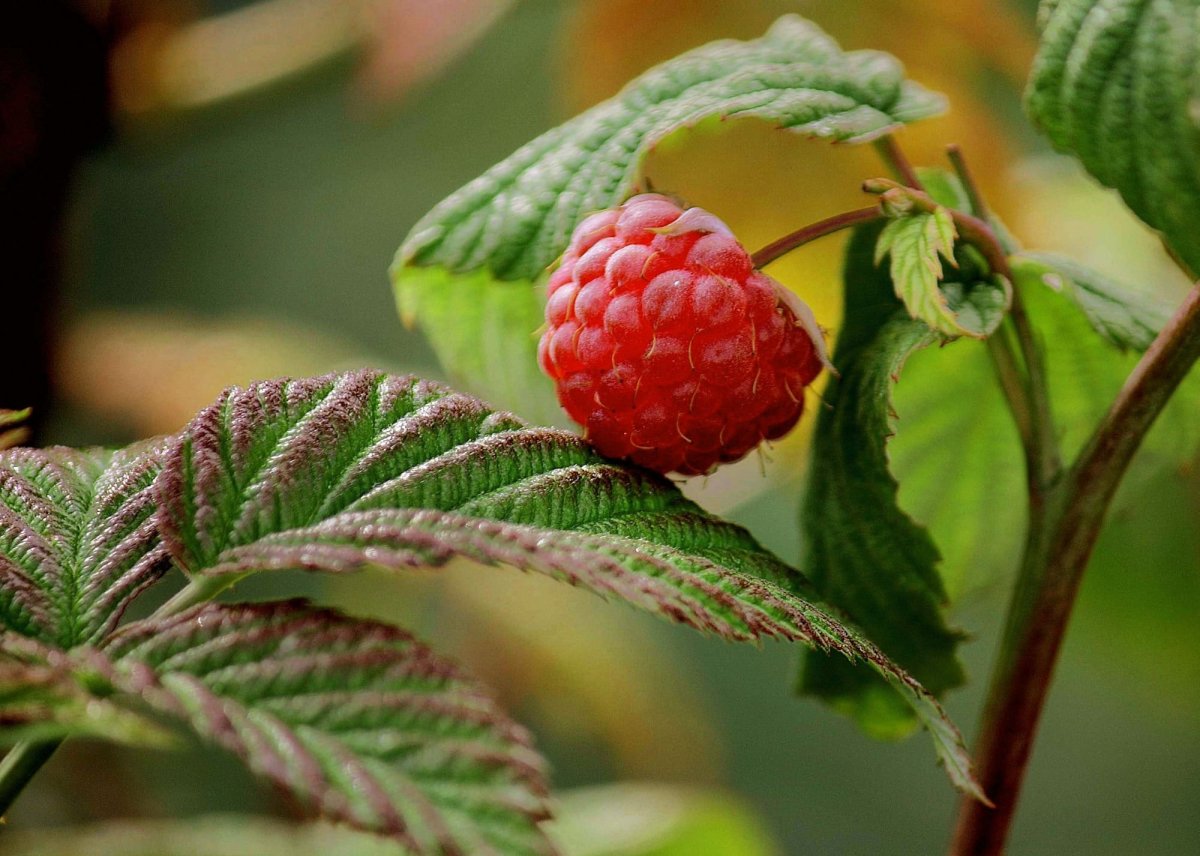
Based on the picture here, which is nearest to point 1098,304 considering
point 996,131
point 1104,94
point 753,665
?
point 1104,94

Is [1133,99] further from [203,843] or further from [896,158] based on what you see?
[203,843]

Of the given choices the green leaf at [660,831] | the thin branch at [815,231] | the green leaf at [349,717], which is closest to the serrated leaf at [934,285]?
the thin branch at [815,231]

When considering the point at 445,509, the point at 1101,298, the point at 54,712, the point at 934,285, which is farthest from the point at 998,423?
the point at 54,712

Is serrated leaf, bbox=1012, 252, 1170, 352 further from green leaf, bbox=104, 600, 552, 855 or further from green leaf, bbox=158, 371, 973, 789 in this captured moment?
green leaf, bbox=104, 600, 552, 855

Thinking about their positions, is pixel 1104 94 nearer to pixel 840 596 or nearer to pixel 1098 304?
pixel 1098 304

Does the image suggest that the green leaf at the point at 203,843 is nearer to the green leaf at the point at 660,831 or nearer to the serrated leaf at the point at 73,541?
the green leaf at the point at 660,831

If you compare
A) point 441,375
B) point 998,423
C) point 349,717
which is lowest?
point 441,375

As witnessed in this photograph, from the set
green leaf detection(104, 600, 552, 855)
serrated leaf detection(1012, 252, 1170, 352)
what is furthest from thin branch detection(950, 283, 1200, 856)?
green leaf detection(104, 600, 552, 855)
